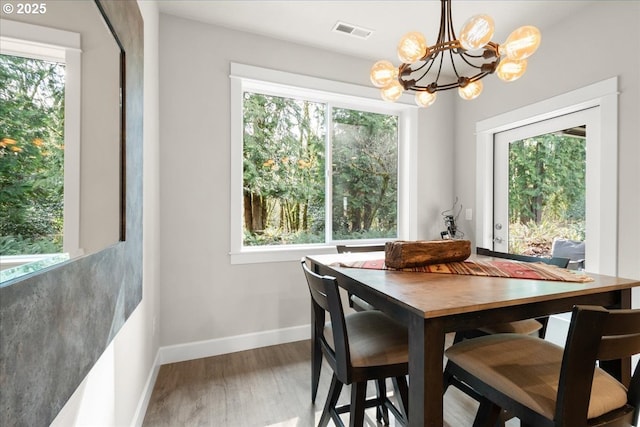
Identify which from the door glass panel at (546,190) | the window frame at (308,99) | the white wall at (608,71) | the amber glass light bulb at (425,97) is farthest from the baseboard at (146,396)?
the door glass panel at (546,190)

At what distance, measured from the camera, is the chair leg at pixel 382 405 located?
1552 millimetres

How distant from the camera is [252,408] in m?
1.83

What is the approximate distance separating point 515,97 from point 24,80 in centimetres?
341

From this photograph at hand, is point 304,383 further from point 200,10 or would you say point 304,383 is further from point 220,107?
point 200,10

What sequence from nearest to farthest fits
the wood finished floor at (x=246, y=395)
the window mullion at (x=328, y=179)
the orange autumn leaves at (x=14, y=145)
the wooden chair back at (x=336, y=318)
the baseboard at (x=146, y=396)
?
the orange autumn leaves at (x=14, y=145) < the wooden chair back at (x=336, y=318) < the baseboard at (x=146, y=396) < the wood finished floor at (x=246, y=395) < the window mullion at (x=328, y=179)

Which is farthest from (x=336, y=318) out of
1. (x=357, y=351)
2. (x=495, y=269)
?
(x=495, y=269)

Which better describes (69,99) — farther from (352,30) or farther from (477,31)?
(352,30)

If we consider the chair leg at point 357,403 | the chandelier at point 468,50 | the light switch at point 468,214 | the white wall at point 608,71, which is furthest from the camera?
the light switch at point 468,214

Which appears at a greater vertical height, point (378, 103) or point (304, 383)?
point (378, 103)

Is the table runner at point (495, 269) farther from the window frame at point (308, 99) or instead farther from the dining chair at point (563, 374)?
the window frame at point (308, 99)

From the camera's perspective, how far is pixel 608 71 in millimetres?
2184

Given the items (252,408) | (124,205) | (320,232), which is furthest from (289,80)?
(252,408)

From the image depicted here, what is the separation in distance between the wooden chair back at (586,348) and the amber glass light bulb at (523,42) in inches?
47.9

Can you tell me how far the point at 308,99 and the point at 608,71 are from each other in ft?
7.77
